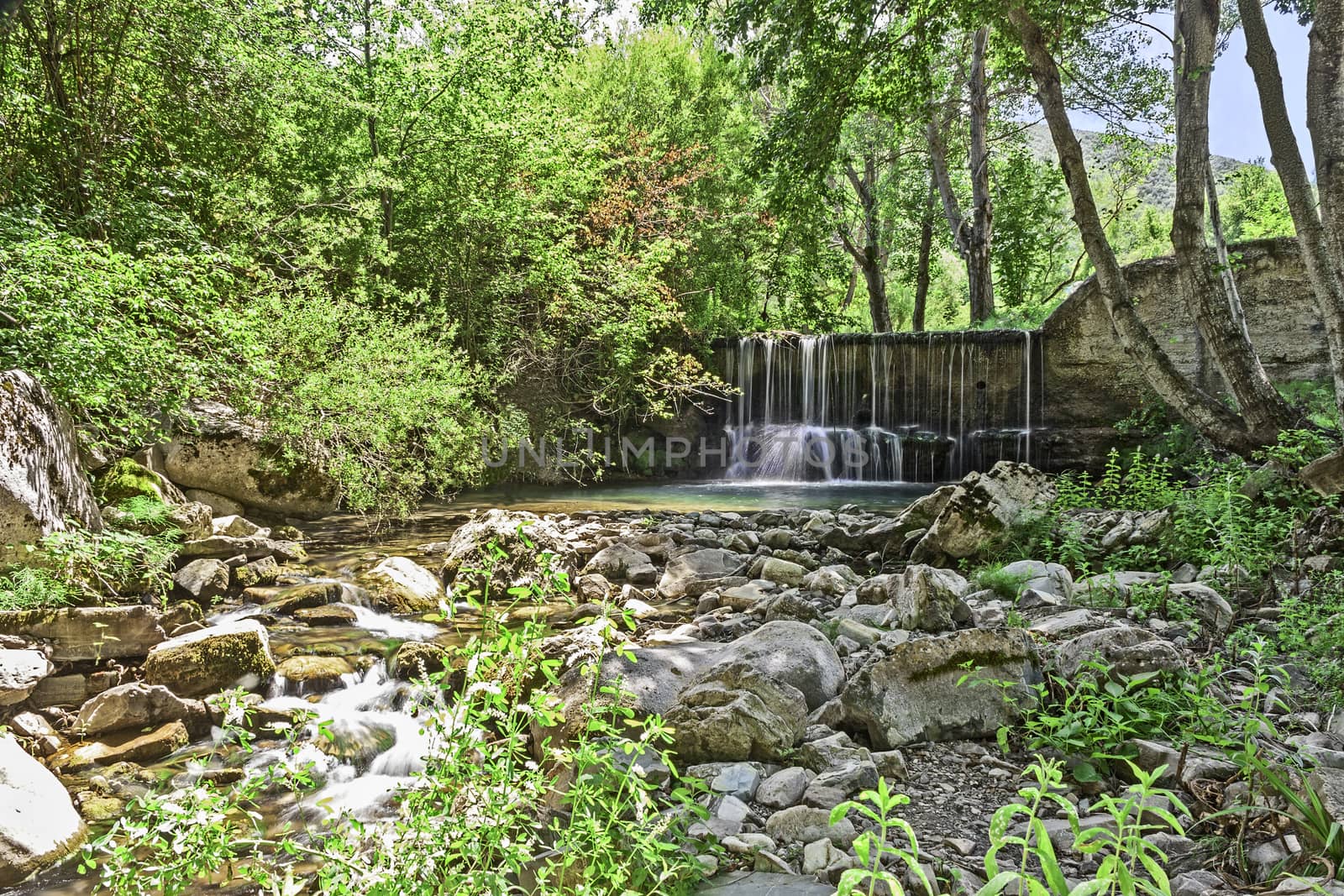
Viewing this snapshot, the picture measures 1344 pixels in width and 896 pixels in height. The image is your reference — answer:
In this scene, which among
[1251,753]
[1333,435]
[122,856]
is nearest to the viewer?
[122,856]

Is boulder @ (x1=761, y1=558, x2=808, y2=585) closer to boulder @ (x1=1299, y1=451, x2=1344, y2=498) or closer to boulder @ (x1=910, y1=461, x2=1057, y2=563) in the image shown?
boulder @ (x1=910, y1=461, x2=1057, y2=563)

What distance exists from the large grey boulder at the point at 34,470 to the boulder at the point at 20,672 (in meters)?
0.95

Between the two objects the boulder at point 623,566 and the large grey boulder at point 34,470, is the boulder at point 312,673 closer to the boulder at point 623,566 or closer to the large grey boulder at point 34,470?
the large grey boulder at point 34,470

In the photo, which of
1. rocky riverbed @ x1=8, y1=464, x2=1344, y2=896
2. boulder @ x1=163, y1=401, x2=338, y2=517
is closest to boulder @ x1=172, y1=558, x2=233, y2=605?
rocky riverbed @ x1=8, y1=464, x2=1344, y2=896

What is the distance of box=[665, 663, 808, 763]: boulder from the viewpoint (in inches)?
119

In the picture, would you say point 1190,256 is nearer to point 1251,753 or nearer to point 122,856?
point 1251,753

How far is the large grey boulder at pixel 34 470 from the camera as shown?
502 cm

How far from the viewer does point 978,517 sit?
6.32 metres

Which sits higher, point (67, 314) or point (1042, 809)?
point (67, 314)

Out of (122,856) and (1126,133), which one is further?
(1126,133)

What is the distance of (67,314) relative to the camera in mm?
5293

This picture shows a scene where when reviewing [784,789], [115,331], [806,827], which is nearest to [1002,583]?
[784,789]

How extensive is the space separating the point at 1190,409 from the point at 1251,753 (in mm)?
5781

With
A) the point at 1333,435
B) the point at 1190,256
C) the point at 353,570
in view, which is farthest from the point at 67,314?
the point at 1333,435
